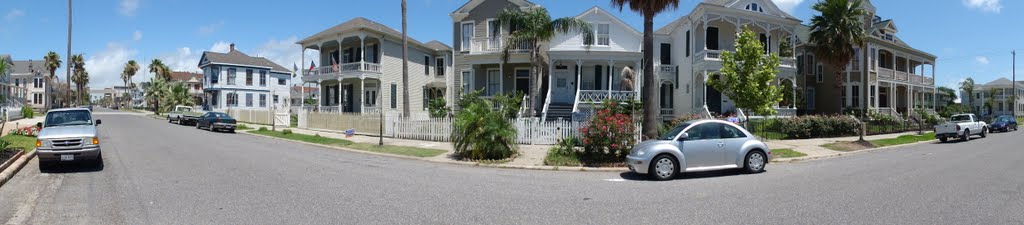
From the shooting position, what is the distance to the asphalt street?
6.70 metres

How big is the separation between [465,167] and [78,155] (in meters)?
8.50

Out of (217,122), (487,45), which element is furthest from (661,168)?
(217,122)

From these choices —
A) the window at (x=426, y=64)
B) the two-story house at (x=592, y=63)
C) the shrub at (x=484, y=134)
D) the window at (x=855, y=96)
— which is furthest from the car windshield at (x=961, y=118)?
the window at (x=426, y=64)

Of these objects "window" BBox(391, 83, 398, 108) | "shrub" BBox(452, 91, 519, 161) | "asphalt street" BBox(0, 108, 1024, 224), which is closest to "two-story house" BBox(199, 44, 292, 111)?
"window" BBox(391, 83, 398, 108)

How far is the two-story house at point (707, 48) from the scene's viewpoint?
27.7 m

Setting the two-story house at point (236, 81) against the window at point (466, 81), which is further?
the two-story house at point (236, 81)

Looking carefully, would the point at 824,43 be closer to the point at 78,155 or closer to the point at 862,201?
the point at 862,201

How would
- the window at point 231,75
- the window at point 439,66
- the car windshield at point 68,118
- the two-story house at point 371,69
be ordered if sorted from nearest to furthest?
the car windshield at point 68,118, the two-story house at point 371,69, the window at point 439,66, the window at point 231,75

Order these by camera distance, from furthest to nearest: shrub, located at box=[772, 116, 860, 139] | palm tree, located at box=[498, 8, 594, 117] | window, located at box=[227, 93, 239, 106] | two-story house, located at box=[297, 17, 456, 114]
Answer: window, located at box=[227, 93, 239, 106] < two-story house, located at box=[297, 17, 456, 114] < palm tree, located at box=[498, 8, 594, 117] < shrub, located at box=[772, 116, 860, 139]

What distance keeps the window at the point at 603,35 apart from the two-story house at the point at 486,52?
1484mm

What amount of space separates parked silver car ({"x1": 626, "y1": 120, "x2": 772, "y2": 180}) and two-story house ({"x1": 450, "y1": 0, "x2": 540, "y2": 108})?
16899mm

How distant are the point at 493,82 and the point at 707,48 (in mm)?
12069

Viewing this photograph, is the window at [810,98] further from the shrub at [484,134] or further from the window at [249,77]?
the window at [249,77]

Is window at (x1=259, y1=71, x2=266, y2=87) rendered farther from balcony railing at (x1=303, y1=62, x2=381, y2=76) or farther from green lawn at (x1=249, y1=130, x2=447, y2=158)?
green lawn at (x1=249, y1=130, x2=447, y2=158)
